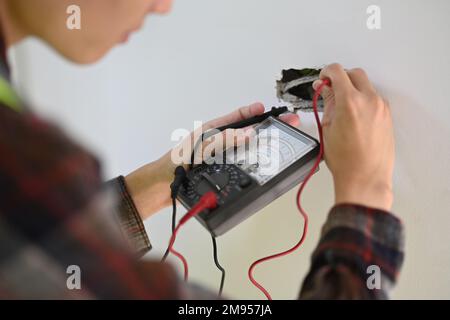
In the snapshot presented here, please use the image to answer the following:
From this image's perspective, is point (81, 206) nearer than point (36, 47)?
Yes

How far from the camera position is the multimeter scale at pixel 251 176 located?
2.23ft

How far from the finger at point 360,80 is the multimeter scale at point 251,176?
0.38 feet

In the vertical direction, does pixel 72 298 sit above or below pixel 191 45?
below

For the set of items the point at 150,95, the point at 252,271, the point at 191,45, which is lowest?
the point at 252,271

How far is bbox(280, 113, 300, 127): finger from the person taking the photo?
0.81 metres

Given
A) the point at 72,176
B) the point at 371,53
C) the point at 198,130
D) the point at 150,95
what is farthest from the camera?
the point at 150,95

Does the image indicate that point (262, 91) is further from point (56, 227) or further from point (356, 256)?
point (56, 227)

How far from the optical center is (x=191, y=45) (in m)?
0.91

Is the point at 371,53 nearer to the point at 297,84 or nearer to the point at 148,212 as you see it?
the point at 297,84

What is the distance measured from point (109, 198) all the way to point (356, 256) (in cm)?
36

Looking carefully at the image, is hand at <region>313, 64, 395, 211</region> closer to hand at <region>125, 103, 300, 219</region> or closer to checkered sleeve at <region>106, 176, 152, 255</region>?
hand at <region>125, 103, 300, 219</region>
